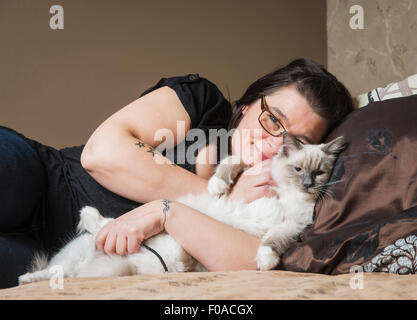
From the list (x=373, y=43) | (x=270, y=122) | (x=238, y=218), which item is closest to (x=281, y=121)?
(x=270, y=122)

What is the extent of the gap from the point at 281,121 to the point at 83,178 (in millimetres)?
837

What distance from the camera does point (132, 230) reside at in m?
1.20

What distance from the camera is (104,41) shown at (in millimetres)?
2803

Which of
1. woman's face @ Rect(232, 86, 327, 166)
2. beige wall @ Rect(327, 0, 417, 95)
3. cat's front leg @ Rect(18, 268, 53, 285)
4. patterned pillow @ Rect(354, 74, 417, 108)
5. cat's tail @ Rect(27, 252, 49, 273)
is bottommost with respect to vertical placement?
cat's tail @ Rect(27, 252, 49, 273)

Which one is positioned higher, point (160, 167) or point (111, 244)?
point (160, 167)

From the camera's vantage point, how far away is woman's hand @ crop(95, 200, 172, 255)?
1.20m

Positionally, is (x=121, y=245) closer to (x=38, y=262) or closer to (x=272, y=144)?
(x=38, y=262)

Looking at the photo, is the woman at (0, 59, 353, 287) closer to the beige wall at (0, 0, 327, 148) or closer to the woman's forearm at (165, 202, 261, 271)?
the woman's forearm at (165, 202, 261, 271)

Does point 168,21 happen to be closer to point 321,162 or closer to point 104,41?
point 104,41

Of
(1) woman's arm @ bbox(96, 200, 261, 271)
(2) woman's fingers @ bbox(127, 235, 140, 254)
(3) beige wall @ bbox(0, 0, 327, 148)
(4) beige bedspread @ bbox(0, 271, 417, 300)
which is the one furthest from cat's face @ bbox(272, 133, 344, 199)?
(3) beige wall @ bbox(0, 0, 327, 148)

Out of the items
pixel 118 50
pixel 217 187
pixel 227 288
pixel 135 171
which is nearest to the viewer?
pixel 227 288

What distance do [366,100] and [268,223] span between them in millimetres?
739

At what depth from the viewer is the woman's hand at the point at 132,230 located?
3.92 ft
